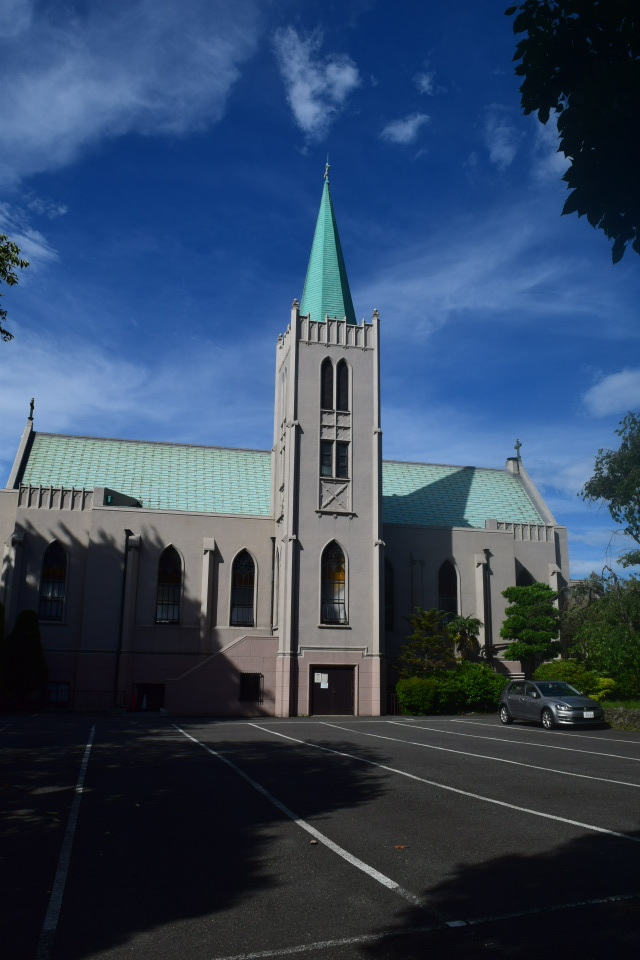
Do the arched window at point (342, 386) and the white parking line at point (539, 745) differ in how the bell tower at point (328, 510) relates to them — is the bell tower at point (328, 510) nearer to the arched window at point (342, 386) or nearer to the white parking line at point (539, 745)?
the arched window at point (342, 386)

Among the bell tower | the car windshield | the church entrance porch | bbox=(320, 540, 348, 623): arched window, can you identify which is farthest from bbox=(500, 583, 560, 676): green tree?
the car windshield

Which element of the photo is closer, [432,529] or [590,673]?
[590,673]

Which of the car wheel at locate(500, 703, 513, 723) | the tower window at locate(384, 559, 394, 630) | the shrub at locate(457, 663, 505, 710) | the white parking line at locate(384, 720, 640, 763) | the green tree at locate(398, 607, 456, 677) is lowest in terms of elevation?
the white parking line at locate(384, 720, 640, 763)

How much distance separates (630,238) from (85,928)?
6492 millimetres

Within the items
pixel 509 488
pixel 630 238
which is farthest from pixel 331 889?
pixel 509 488

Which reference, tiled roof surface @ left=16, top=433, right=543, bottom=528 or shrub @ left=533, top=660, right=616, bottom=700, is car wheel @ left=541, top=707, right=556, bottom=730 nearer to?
shrub @ left=533, top=660, right=616, bottom=700

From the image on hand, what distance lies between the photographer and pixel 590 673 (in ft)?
101

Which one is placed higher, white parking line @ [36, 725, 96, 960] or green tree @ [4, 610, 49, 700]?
green tree @ [4, 610, 49, 700]

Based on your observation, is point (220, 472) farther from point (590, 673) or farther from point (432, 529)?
point (590, 673)

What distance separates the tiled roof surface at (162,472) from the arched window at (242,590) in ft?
8.46

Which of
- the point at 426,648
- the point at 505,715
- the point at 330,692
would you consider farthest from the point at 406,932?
the point at 426,648

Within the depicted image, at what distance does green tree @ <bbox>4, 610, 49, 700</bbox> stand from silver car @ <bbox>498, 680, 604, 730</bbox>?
17.9 metres

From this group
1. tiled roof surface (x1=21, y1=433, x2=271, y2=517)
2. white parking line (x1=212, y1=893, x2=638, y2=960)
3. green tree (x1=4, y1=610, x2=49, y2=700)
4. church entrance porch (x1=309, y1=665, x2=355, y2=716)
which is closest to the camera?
white parking line (x1=212, y1=893, x2=638, y2=960)

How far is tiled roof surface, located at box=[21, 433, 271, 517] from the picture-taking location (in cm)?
3825
